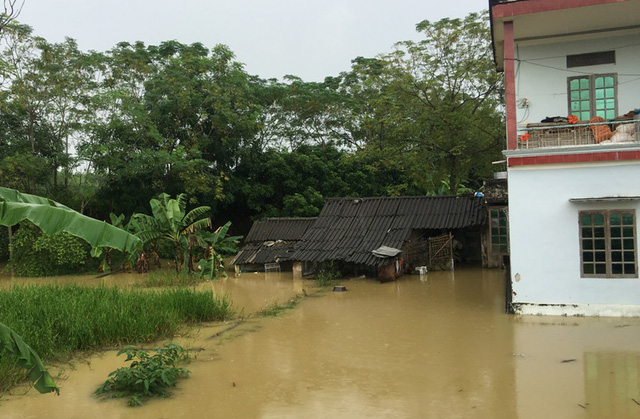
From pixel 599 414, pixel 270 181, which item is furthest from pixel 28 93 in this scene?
pixel 599 414

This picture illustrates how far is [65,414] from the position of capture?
19.0 feet

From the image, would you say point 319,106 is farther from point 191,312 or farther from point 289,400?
point 289,400

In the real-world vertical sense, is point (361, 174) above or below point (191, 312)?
above

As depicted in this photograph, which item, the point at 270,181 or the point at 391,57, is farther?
the point at 270,181

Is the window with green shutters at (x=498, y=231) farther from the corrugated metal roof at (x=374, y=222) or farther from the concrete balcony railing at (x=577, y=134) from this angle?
the concrete balcony railing at (x=577, y=134)

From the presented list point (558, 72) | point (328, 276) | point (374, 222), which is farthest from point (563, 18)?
point (328, 276)

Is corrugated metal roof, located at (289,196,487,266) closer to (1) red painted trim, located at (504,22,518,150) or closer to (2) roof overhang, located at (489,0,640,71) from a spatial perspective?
(1) red painted trim, located at (504,22,518,150)

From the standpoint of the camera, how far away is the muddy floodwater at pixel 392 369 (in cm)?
573

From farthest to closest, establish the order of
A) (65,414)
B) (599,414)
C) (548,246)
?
(548,246), (65,414), (599,414)

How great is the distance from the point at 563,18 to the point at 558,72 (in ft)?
4.37

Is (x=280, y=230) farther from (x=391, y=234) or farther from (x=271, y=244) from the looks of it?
(x=391, y=234)

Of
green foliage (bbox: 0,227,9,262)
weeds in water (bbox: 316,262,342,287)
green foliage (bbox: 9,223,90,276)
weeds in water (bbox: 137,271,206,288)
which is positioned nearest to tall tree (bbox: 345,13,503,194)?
weeds in water (bbox: 316,262,342,287)

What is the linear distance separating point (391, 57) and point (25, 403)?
16.9m

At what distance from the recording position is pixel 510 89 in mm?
9938
